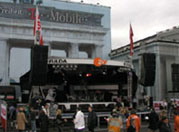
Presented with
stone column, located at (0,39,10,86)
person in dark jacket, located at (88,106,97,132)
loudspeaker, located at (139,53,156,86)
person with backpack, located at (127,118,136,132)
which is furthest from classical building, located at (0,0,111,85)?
person with backpack, located at (127,118,136,132)

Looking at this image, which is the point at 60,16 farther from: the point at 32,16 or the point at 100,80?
the point at 100,80

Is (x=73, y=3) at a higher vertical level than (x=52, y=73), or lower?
higher

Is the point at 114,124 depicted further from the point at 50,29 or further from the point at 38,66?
the point at 50,29

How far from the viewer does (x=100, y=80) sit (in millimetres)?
30594

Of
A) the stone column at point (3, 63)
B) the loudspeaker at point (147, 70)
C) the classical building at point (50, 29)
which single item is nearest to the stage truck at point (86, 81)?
the loudspeaker at point (147, 70)

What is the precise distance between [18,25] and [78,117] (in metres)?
28.9

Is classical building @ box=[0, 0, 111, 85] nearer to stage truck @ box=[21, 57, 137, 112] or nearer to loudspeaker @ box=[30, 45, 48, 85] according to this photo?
stage truck @ box=[21, 57, 137, 112]

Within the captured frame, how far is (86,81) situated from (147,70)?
9.27 meters

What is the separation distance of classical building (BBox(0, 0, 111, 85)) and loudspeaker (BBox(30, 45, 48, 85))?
19.6m

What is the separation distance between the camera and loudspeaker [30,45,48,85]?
1767 centimetres

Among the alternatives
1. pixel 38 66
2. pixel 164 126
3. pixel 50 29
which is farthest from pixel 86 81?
pixel 164 126

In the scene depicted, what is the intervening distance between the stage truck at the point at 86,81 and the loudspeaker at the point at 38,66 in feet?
12.0

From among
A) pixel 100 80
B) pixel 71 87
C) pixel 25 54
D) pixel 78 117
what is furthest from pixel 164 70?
pixel 78 117

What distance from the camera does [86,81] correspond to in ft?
97.6
